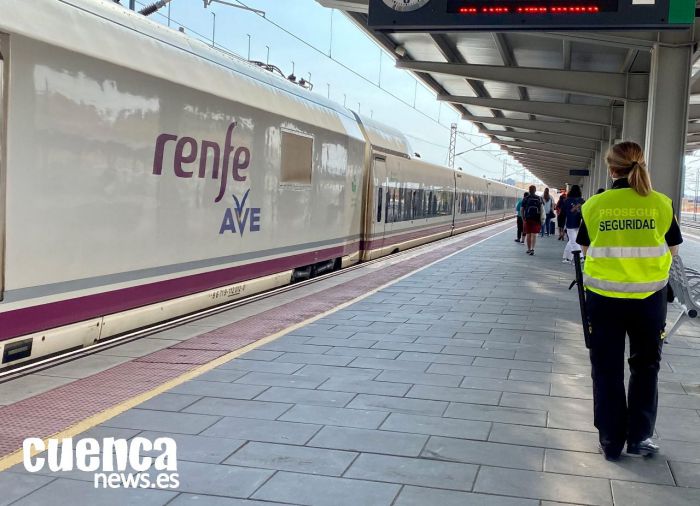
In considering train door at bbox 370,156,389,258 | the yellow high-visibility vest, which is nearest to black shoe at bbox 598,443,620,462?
the yellow high-visibility vest

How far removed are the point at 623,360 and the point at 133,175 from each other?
4050 mm

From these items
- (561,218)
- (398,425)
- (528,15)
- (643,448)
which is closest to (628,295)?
(643,448)

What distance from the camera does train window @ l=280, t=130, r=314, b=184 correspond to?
30.2 feet

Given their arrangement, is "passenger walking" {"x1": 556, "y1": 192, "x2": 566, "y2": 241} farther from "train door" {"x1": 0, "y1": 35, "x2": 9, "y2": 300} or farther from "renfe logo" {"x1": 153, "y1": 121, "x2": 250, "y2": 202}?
"train door" {"x1": 0, "y1": 35, "x2": 9, "y2": 300}

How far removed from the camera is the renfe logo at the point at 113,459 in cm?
338

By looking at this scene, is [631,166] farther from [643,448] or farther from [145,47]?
[145,47]

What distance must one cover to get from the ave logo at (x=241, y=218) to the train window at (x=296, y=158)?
2.85 ft

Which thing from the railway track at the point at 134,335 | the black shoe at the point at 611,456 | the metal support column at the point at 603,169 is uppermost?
the metal support column at the point at 603,169

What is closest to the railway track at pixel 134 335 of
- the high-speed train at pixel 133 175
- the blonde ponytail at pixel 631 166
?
the high-speed train at pixel 133 175

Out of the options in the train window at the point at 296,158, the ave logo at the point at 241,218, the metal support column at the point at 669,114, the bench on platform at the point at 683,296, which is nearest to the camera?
the bench on platform at the point at 683,296

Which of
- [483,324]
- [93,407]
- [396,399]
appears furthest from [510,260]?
[93,407]

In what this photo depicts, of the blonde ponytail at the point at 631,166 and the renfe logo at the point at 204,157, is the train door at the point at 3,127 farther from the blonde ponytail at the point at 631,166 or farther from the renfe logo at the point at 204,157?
the blonde ponytail at the point at 631,166

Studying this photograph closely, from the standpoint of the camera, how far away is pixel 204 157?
7.13 m

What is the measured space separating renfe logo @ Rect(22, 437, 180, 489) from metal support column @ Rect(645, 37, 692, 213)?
8.95 m
